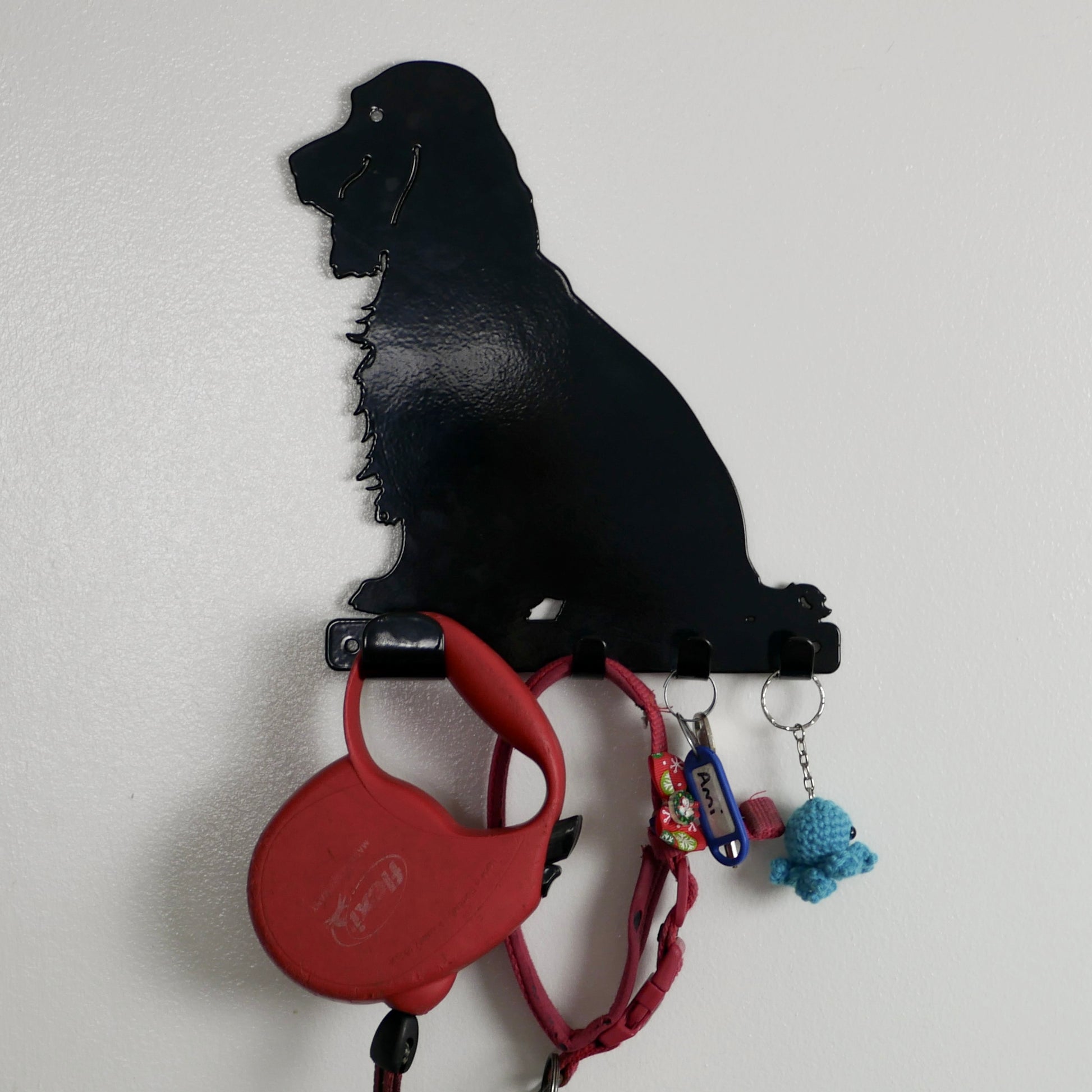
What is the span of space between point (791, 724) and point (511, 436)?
333mm

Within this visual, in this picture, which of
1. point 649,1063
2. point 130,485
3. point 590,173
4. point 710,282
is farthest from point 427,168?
point 649,1063

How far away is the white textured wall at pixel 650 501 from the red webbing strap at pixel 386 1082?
0.07 m

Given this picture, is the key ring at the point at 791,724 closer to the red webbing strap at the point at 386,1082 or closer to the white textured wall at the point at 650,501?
the white textured wall at the point at 650,501

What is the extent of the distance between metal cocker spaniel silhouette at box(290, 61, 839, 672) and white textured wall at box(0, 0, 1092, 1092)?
0.10 feet

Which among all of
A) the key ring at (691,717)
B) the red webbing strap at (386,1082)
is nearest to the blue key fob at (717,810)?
the key ring at (691,717)

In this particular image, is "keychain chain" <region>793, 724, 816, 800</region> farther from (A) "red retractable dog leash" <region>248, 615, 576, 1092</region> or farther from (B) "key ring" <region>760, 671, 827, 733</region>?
(A) "red retractable dog leash" <region>248, 615, 576, 1092</region>

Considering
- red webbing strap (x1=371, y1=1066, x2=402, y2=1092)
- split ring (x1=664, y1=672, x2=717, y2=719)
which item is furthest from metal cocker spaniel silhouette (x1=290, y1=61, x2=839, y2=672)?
red webbing strap (x1=371, y1=1066, x2=402, y2=1092)

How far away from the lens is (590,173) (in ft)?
2.38

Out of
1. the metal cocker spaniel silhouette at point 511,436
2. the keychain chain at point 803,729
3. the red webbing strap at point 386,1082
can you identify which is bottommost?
the red webbing strap at point 386,1082

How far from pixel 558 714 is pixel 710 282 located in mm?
383

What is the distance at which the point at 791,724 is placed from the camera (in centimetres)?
72

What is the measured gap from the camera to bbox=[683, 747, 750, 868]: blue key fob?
0.65 metres

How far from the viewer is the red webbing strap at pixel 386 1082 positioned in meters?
0.65

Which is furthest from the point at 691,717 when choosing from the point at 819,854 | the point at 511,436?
the point at 511,436
